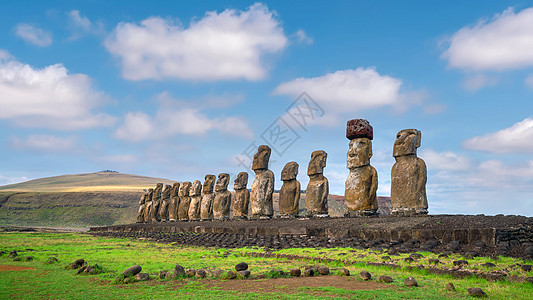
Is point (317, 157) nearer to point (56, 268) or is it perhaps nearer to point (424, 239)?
point (424, 239)

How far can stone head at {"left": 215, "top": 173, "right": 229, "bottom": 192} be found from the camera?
25531mm

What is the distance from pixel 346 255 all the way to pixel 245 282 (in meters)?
3.11

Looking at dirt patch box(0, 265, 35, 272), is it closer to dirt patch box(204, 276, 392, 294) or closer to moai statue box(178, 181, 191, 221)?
dirt patch box(204, 276, 392, 294)

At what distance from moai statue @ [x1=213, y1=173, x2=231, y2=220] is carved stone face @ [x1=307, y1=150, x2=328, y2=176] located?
8.14 metres

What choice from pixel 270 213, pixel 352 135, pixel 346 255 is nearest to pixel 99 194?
pixel 270 213

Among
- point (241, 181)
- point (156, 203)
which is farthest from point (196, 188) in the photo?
point (156, 203)

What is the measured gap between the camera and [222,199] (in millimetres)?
25250

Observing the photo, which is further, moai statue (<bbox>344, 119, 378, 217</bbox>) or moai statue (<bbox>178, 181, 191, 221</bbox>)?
moai statue (<bbox>178, 181, 191, 221</bbox>)

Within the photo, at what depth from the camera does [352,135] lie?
16781mm

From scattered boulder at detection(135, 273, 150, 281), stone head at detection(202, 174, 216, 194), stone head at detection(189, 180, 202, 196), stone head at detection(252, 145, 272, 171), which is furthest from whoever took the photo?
stone head at detection(189, 180, 202, 196)

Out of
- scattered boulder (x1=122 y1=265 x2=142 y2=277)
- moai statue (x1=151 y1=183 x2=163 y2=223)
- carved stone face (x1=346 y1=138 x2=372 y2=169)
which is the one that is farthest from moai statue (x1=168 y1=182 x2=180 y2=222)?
scattered boulder (x1=122 y1=265 x2=142 y2=277)

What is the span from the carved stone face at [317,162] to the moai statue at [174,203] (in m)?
15.2

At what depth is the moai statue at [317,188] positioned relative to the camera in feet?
58.2

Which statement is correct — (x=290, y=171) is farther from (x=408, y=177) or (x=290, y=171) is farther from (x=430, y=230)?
(x=430, y=230)
